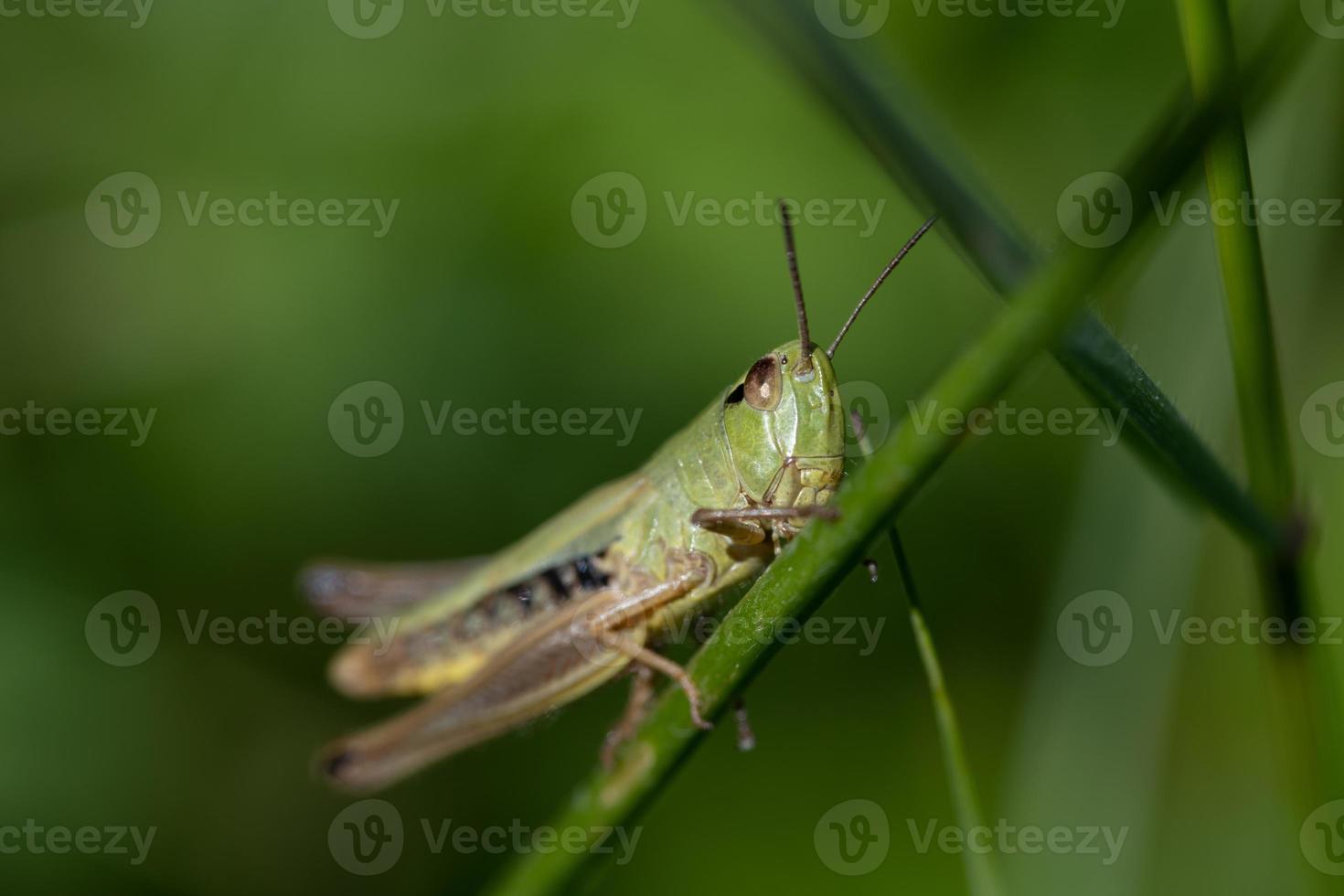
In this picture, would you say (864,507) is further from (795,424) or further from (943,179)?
(795,424)

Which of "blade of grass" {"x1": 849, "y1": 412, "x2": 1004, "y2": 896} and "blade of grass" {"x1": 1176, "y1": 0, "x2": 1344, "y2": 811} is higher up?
"blade of grass" {"x1": 1176, "y1": 0, "x2": 1344, "y2": 811}

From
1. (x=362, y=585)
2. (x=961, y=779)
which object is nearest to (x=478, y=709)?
(x=362, y=585)

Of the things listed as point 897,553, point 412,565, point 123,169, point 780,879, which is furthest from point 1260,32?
point 123,169

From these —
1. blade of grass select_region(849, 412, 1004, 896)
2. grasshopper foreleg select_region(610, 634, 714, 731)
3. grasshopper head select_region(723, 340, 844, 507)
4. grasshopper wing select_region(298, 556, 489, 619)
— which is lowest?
blade of grass select_region(849, 412, 1004, 896)

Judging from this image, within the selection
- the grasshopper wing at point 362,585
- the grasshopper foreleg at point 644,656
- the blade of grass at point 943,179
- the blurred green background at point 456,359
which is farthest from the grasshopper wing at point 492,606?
the blade of grass at point 943,179

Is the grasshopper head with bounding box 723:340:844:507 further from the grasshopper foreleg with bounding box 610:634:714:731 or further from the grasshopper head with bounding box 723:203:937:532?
the grasshopper foreleg with bounding box 610:634:714:731

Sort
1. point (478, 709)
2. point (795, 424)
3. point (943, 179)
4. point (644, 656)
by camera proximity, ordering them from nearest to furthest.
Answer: point (943, 179), point (795, 424), point (644, 656), point (478, 709)

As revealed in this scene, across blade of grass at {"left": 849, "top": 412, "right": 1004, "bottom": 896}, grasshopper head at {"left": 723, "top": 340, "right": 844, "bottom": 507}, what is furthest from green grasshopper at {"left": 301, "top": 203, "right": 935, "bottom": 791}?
blade of grass at {"left": 849, "top": 412, "right": 1004, "bottom": 896}

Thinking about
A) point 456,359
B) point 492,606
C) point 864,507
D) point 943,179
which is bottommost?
point 864,507
